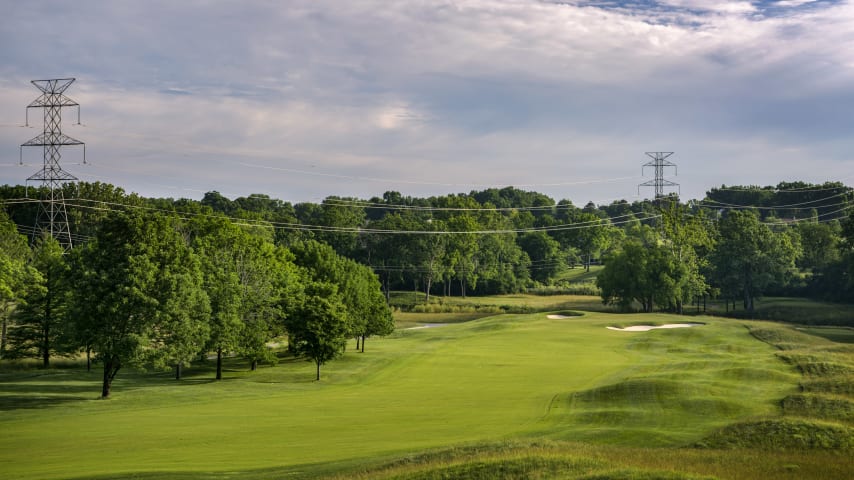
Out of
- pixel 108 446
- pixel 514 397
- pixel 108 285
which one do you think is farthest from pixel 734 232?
pixel 108 446

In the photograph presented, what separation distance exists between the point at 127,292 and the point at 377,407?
1824 centimetres

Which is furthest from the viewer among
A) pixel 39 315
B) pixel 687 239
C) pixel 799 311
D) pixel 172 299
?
pixel 687 239

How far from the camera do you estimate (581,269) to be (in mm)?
177000

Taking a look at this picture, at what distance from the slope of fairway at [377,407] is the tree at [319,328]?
175 cm

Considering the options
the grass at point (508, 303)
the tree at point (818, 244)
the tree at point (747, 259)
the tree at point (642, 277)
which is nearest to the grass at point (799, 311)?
the tree at point (747, 259)

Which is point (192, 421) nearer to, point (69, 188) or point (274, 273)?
point (274, 273)

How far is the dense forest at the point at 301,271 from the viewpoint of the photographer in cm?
4569

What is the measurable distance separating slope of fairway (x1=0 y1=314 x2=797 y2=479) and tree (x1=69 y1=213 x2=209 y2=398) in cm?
306

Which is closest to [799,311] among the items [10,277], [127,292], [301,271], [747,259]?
[747,259]

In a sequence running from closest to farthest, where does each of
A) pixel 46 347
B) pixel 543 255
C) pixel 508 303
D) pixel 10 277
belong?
pixel 10 277, pixel 46 347, pixel 508 303, pixel 543 255

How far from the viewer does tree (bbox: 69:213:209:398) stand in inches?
1753

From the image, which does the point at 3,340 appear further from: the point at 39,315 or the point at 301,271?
the point at 301,271

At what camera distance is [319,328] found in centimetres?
5178

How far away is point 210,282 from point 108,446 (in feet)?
85.7
